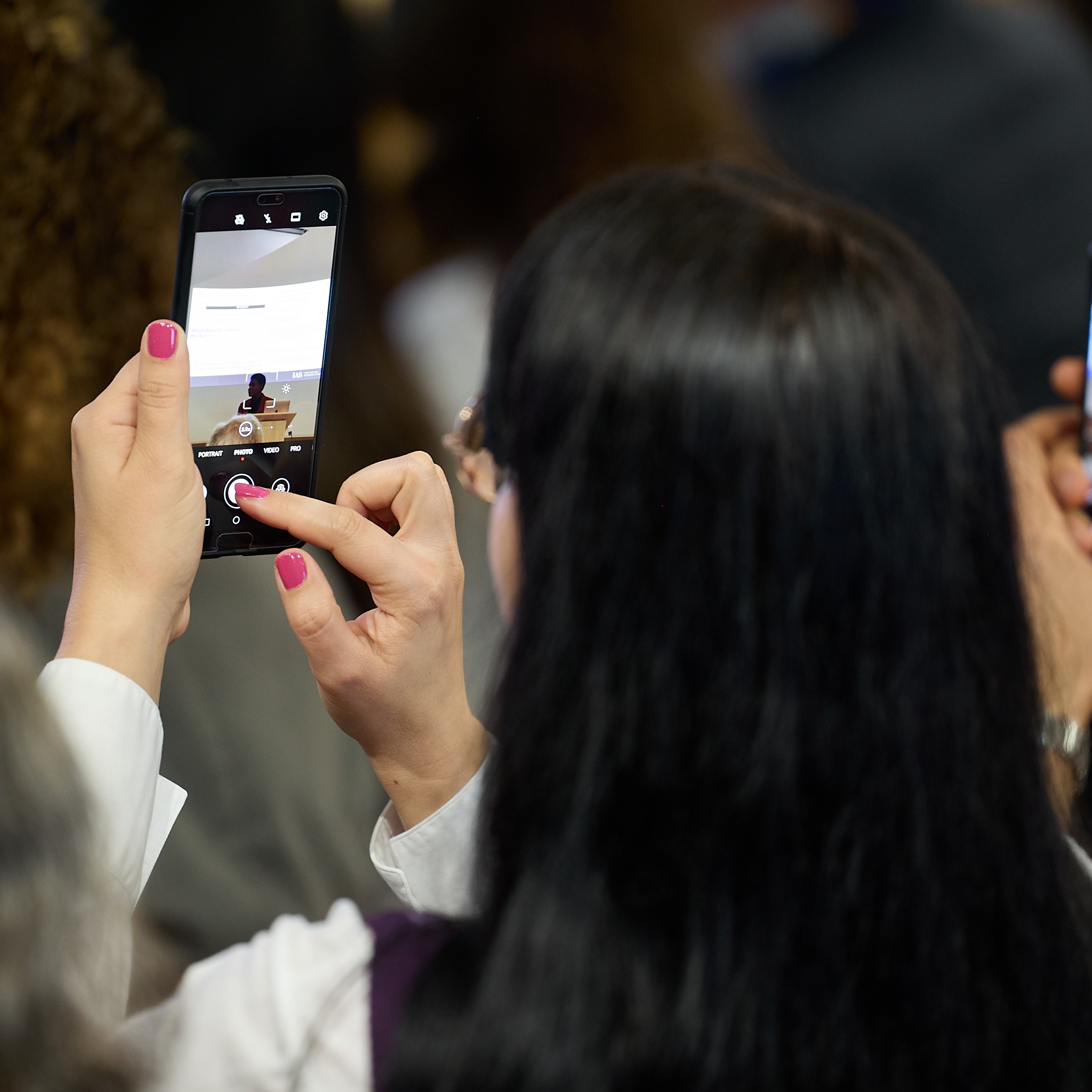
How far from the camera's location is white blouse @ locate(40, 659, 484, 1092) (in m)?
0.41

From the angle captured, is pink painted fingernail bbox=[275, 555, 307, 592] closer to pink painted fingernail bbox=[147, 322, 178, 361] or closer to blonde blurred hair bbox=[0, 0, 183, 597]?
pink painted fingernail bbox=[147, 322, 178, 361]

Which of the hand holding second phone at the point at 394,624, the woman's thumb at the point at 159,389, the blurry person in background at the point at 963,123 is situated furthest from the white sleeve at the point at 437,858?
the blurry person in background at the point at 963,123

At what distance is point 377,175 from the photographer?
4.81 ft

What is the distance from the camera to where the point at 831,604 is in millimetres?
408

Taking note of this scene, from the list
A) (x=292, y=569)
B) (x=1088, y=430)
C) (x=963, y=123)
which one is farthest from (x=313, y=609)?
(x=963, y=123)

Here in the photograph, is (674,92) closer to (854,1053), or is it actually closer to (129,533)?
(129,533)

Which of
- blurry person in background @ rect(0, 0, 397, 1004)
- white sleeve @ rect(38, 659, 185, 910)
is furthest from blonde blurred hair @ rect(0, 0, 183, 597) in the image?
white sleeve @ rect(38, 659, 185, 910)

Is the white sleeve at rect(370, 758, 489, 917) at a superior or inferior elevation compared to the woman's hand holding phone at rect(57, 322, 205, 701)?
inferior

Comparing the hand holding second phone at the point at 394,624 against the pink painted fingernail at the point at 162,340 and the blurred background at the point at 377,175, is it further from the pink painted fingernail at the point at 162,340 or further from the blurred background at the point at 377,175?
the blurred background at the point at 377,175

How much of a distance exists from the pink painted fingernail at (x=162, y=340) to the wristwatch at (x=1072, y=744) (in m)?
0.53

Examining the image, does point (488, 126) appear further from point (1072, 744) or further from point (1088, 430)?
point (1072, 744)

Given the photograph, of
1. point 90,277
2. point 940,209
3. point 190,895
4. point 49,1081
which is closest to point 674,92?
point 940,209

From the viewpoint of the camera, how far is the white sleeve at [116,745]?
1.51 ft

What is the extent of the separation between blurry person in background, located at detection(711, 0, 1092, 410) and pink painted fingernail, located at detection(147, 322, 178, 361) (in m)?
1.21
